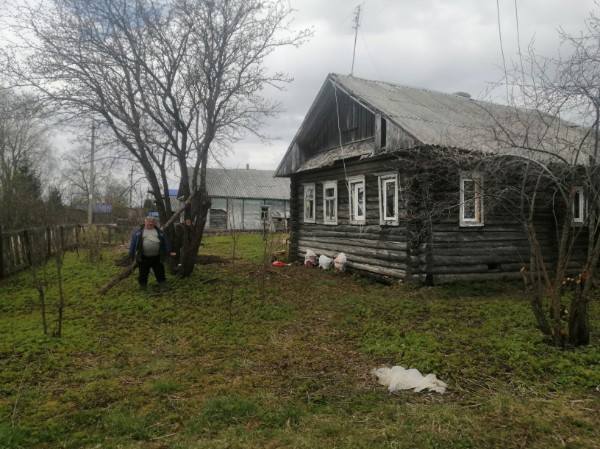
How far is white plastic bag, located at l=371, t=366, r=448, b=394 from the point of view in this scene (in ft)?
14.4

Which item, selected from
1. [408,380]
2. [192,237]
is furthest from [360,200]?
[408,380]

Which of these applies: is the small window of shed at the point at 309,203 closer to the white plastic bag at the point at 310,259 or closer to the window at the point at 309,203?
the window at the point at 309,203

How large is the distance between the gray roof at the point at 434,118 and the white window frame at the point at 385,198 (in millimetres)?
1444

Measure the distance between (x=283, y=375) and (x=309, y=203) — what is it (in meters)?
10.7

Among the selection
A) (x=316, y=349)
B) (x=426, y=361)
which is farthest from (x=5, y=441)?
(x=426, y=361)

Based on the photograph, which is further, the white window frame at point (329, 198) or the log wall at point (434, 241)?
the white window frame at point (329, 198)

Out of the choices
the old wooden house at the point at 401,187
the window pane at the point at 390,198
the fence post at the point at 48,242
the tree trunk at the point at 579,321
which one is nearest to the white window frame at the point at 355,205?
the old wooden house at the point at 401,187

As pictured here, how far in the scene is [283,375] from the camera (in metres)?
4.80

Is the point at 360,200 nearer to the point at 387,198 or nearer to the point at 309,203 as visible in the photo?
the point at 387,198

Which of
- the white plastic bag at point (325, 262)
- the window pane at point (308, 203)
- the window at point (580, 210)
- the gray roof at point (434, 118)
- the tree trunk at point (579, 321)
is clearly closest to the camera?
the tree trunk at point (579, 321)

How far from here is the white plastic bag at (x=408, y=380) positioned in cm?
438

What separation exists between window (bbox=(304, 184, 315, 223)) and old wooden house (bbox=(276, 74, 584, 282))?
0.22 m

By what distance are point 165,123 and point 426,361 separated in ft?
29.0

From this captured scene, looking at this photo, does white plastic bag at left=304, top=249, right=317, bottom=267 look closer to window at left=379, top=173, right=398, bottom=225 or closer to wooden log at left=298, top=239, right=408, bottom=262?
wooden log at left=298, top=239, right=408, bottom=262
